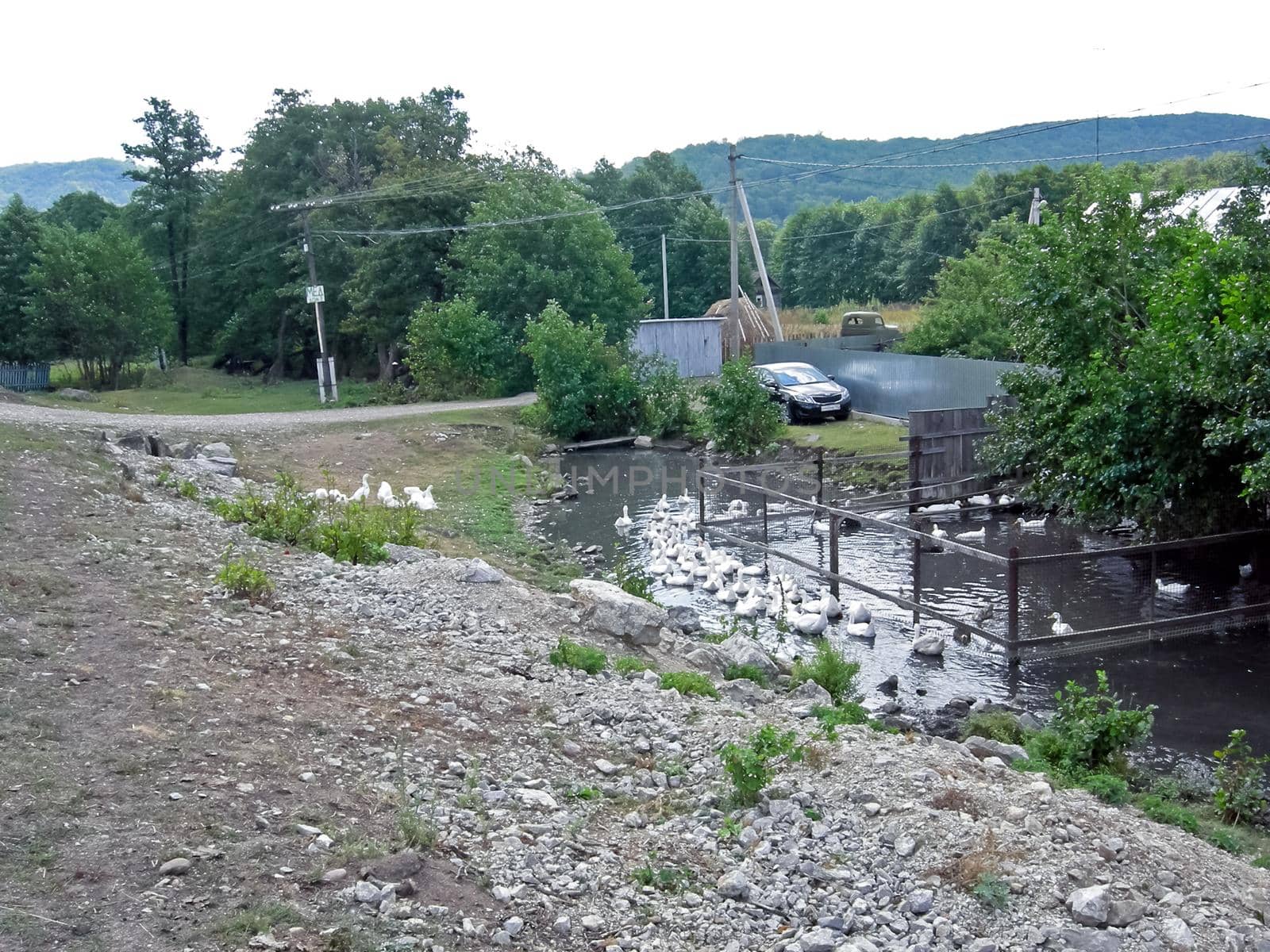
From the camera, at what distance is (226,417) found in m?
28.9

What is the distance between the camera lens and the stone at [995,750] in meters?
8.77

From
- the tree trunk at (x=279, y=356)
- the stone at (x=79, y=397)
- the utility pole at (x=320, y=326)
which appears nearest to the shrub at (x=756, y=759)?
the stone at (x=79, y=397)

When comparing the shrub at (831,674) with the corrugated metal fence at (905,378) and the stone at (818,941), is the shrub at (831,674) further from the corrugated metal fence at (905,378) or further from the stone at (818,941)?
the corrugated metal fence at (905,378)

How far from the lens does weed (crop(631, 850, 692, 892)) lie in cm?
571

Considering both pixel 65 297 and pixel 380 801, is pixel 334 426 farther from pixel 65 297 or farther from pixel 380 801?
pixel 380 801

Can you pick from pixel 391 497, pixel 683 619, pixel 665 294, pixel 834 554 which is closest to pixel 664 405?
pixel 391 497


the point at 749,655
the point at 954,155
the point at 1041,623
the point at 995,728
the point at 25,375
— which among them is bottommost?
the point at 995,728

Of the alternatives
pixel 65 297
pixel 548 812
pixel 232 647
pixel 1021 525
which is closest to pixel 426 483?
pixel 1021 525

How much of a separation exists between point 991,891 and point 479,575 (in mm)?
7352

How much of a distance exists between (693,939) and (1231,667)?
8.68m

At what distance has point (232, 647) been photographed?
8609 millimetres

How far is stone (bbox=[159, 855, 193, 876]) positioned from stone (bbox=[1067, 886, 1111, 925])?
172 inches

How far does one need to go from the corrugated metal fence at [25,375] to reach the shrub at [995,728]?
137ft

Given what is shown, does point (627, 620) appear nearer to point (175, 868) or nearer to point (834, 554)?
point (834, 554)
